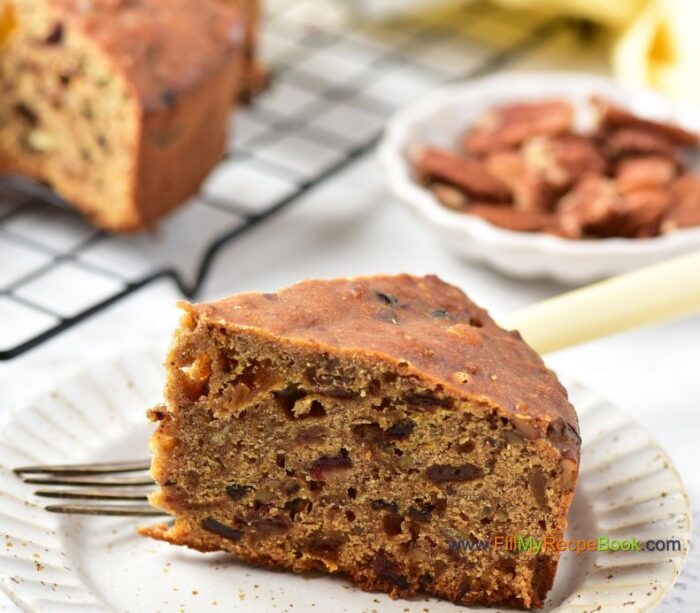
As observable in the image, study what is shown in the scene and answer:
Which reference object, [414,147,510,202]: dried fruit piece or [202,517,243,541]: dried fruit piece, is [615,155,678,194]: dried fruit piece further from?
[202,517,243,541]: dried fruit piece

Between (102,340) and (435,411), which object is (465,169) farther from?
(435,411)

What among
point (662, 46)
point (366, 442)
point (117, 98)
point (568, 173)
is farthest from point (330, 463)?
point (662, 46)

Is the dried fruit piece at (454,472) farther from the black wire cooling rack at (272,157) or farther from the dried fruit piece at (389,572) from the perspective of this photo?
the black wire cooling rack at (272,157)

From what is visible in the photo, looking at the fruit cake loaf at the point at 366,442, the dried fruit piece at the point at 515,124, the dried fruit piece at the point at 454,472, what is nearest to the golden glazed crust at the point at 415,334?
the fruit cake loaf at the point at 366,442

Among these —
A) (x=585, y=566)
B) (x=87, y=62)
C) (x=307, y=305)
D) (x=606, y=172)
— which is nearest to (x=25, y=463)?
(x=307, y=305)

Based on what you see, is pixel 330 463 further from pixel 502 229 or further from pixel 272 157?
pixel 272 157

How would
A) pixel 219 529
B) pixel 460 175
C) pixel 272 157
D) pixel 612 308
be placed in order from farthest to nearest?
1. pixel 272 157
2. pixel 460 175
3. pixel 612 308
4. pixel 219 529

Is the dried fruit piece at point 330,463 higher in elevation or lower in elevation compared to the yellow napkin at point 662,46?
higher
